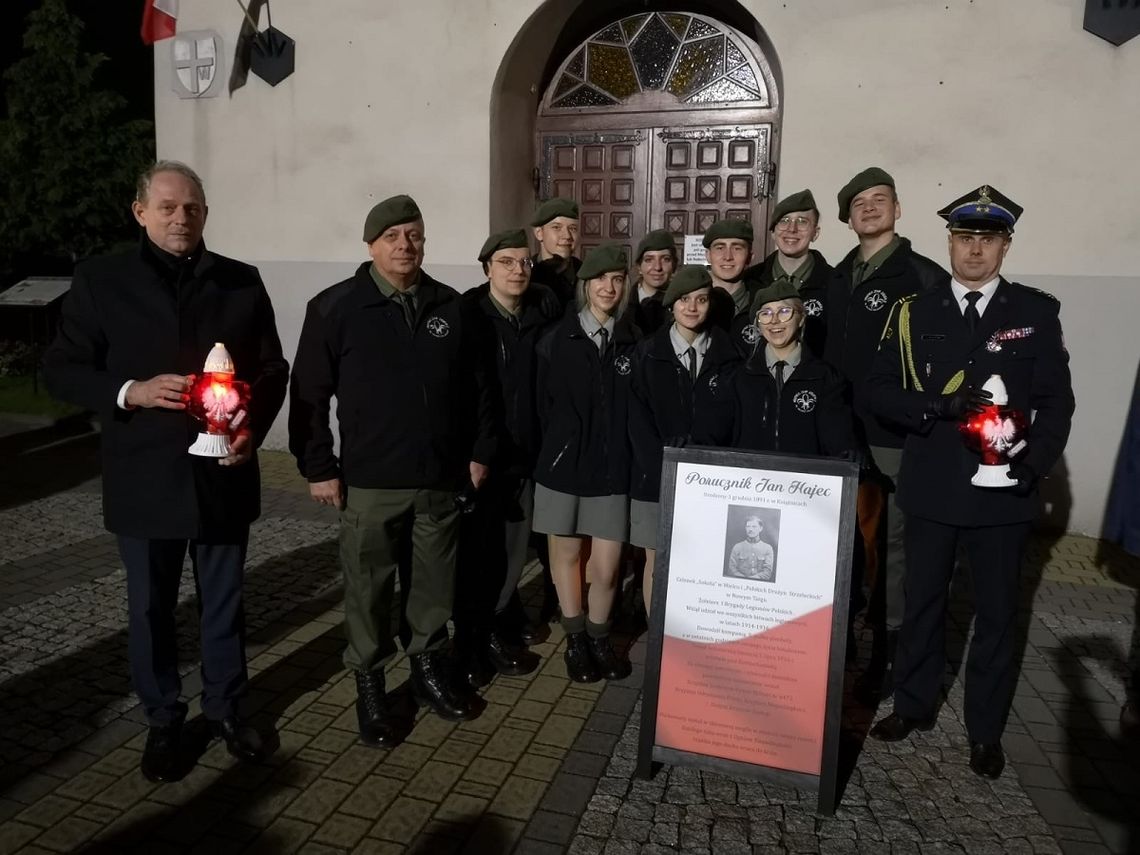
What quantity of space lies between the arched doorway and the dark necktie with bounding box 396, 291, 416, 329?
16.5 ft

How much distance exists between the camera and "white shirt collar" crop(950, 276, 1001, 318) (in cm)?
333

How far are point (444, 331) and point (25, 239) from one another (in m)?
13.9

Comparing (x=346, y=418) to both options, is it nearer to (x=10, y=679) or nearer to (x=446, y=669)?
(x=446, y=669)

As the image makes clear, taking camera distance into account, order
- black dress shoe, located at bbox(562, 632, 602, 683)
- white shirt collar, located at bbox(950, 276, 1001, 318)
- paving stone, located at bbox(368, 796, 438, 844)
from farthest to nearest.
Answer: black dress shoe, located at bbox(562, 632, 602, 683) → white shirt collar, located at bbox(950, 276, 1001, 318) → paving stone, located at bbox(368, 796, 438, 844)

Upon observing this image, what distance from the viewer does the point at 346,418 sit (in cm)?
350

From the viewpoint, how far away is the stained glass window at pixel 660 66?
7973 mm

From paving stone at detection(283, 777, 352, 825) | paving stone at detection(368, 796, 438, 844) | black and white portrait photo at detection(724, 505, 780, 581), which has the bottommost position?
paving stone at detection(283, 777, 352, 825)

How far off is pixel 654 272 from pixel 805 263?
799 mm

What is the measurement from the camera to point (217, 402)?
2936 millimetres

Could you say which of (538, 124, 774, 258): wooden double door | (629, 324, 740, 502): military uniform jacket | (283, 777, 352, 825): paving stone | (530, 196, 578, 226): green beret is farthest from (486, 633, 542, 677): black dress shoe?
(538, 124, 774, 258): wooden double door

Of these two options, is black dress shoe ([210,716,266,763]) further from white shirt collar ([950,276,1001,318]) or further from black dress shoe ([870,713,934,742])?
white shirt collar ([950,276,1001,318])

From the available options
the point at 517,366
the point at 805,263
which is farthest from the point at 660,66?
the point at 517,366

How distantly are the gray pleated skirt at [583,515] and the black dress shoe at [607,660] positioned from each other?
1.88 feet

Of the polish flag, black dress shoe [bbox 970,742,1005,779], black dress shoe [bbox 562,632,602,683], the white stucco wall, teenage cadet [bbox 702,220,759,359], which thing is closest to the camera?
black dress shoe [bbox 970,742,1005,779]
